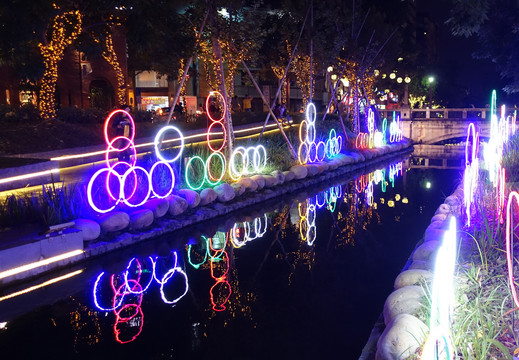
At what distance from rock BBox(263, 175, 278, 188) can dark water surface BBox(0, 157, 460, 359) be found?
9.81 ft

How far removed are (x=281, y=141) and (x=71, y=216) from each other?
1215cm

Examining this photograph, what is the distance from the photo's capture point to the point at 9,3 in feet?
50.9

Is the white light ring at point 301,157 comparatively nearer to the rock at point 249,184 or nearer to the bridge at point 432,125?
the rock at point 249,184

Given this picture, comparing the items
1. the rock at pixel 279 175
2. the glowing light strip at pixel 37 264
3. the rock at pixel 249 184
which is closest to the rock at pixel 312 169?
the rock at pixel 279 175

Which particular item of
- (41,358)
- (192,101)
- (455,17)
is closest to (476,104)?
(192,101)

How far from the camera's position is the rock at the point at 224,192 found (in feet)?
43.2

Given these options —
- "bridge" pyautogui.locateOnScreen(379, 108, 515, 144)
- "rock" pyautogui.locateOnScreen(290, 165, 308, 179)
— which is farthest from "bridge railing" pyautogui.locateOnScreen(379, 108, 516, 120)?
"rock" pyautogui.locateOnScreen(290, 165, 308, 179)

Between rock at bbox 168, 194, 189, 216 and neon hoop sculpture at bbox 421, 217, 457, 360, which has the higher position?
neon hoop sculpture at bbox 421, 217, 457, 360

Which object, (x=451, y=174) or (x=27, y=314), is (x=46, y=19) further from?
(x=451, y=174)

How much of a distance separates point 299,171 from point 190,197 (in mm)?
6102

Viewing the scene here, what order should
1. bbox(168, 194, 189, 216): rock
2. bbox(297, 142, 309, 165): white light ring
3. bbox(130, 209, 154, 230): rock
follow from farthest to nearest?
bbox(297, 142, 309, 165): white light ring, bbox(168, 194, 189, 216): rock, bbox(130, 209, 154, 230): rock

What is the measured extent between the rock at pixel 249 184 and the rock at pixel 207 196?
153 cm

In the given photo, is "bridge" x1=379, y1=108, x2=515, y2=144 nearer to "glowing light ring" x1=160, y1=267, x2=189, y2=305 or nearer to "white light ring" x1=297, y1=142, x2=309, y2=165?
"white light ring" x1=297, y1=142, x2=309, y2=165

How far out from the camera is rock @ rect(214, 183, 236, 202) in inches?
518
